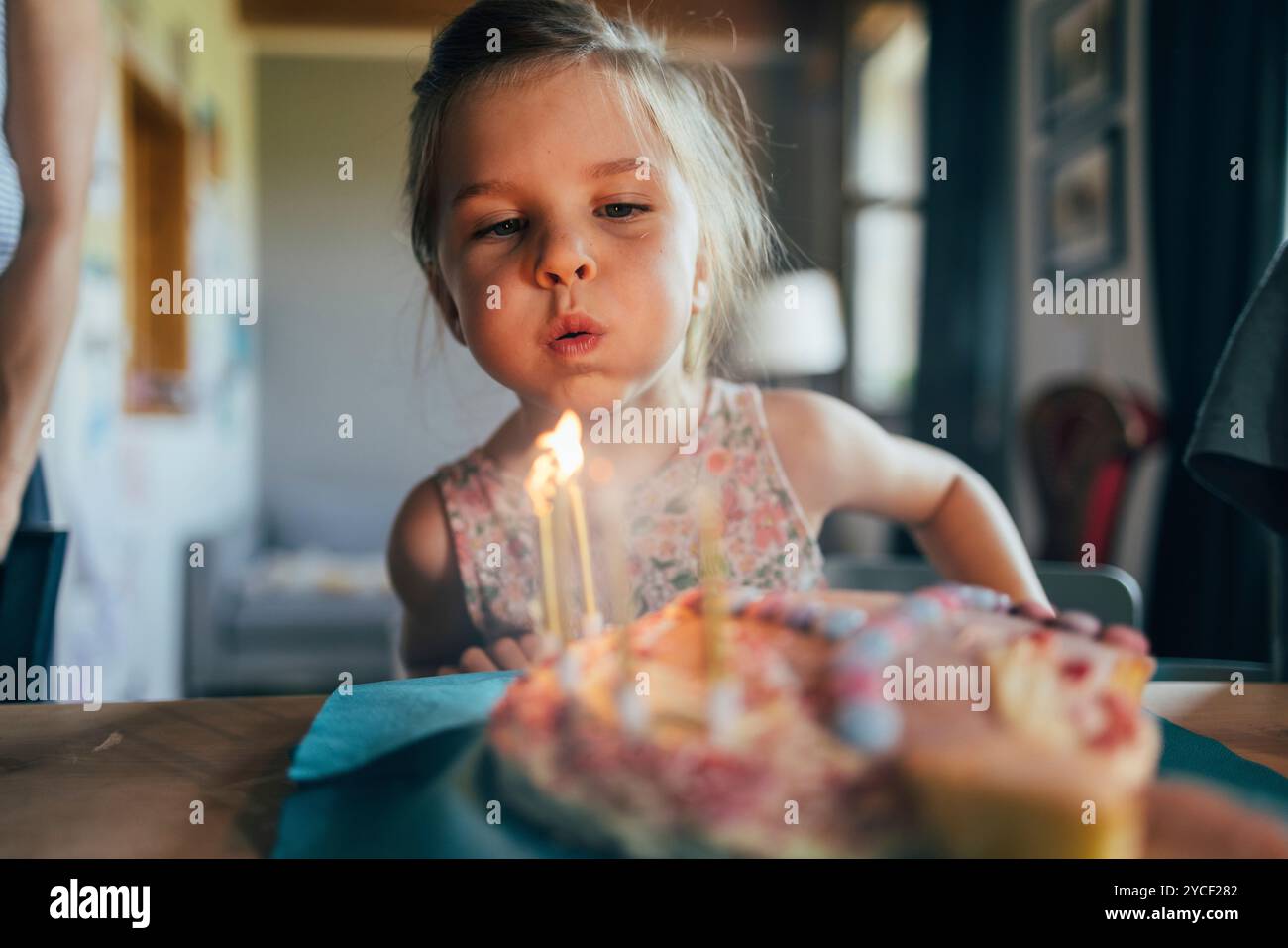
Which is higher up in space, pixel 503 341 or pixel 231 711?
pixel 503 341

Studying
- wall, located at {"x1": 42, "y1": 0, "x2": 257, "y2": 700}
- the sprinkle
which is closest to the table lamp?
wall, located at {"x1": 42, "y1": 0, "x2": 257, "y2": 700}

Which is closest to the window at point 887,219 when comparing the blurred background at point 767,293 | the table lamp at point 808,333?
the blurred background at point 767,293

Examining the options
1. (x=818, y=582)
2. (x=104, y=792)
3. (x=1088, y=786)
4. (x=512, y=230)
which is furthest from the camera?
(x=818, y=582)

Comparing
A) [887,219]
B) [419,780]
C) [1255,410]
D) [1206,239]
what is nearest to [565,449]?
[419,780]

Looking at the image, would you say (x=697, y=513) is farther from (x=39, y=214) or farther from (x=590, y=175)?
(x=39, y=214)

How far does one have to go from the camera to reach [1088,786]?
23 centimetres

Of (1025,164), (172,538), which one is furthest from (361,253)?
(1025,164)

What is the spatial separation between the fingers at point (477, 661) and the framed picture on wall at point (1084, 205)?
5.32 feet

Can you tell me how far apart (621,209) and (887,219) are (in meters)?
2.54

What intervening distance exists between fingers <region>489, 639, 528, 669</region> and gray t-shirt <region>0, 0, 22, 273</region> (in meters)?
0.32

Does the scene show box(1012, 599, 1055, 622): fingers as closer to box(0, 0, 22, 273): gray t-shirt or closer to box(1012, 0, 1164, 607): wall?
box(0, 0, 22, 273): gray t-shirt

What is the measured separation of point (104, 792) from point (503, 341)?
25 centimetres

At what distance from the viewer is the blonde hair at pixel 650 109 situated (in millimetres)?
483
